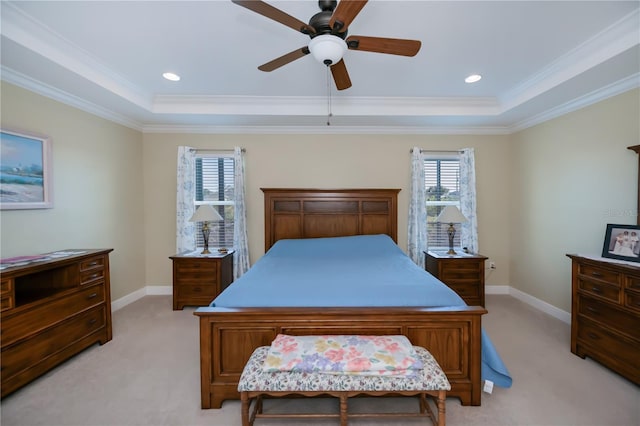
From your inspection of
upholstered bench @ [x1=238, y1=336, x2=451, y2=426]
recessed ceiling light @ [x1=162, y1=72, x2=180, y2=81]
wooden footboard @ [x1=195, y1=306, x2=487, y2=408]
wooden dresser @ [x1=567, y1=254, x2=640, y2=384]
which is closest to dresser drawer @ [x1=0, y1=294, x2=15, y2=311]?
wooden footboard @ [x1=195, y1=306, x2=487, y2=408]

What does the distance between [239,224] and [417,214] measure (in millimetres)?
2613

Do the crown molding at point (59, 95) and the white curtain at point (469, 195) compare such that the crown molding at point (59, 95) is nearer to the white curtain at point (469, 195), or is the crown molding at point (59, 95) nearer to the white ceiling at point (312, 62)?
the white ceiling at point (312, 62)

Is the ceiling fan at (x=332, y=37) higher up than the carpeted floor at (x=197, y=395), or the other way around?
the ceiling fan at (x=332, y=37)

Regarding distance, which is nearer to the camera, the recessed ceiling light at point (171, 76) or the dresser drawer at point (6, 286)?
the dresser drawer at point (6, 286)

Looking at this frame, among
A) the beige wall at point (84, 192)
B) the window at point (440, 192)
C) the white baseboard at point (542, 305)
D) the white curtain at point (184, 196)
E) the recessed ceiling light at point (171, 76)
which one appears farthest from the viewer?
the window at point (440, 192)

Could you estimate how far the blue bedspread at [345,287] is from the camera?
1.98m

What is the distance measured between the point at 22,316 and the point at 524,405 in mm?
3665

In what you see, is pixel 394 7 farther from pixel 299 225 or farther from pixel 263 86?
pixel 299 225

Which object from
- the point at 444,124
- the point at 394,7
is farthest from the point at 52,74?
the point at 444,124

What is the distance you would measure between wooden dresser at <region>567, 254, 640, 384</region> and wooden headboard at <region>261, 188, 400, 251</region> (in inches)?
82.3

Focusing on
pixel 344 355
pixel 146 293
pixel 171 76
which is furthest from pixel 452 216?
pixel 146 293

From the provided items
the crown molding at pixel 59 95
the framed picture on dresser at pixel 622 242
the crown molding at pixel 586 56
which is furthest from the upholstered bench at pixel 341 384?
the crown molding at pixel 59 95

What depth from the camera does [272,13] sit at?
1511 mm

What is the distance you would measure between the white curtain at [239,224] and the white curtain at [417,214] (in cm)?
243
